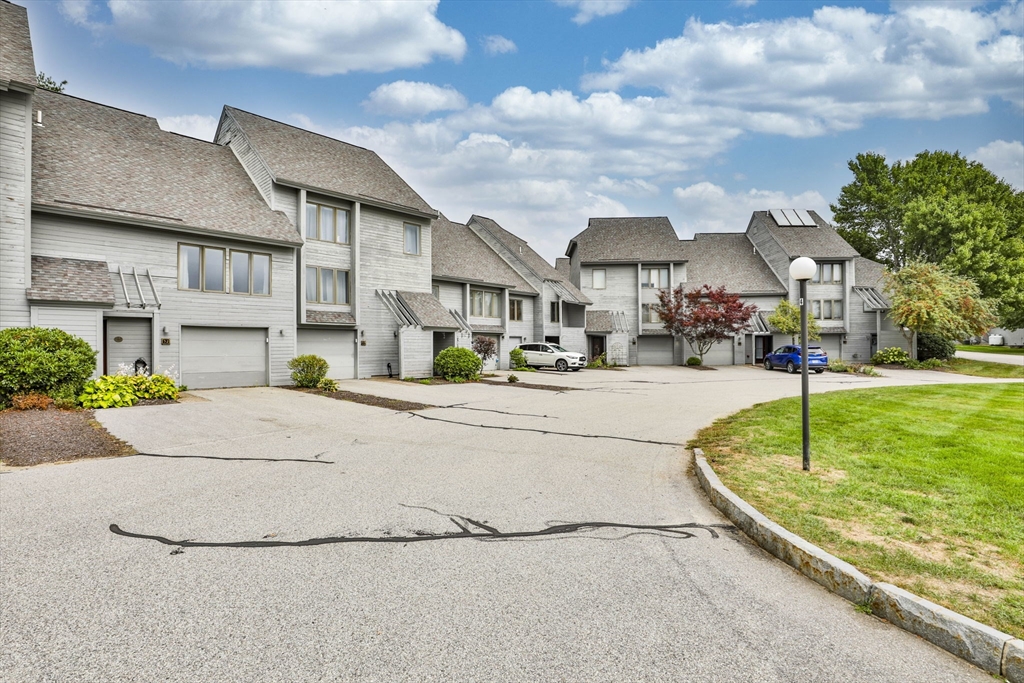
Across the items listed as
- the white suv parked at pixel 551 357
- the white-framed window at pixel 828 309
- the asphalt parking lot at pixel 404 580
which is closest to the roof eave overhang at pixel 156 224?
the asphalt parking lot at pixel 404 580

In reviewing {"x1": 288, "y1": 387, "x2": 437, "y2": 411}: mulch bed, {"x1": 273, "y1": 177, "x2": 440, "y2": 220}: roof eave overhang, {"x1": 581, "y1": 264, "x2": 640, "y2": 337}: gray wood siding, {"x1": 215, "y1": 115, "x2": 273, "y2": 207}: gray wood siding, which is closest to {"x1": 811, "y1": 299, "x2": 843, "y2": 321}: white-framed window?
{"x1": 581, "y1": 264, "x2": 640, "y2": 337}: gray wood siding

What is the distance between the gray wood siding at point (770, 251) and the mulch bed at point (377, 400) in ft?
123

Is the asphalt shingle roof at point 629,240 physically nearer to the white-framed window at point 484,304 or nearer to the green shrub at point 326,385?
the white-framed window at point 484,304

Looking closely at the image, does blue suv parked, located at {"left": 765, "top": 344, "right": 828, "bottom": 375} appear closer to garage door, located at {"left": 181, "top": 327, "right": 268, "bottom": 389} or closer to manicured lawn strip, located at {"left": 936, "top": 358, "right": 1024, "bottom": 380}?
manicured lawn strip, located at {"left": 936, "top": 358, "right": 1024, "bottom": 380}

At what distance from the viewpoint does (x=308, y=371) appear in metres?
20.8

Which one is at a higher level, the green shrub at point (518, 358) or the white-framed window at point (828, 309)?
the white-framed window at point (828, 309)

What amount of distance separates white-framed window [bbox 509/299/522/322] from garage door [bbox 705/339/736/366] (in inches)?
678

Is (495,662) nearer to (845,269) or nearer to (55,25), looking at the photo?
(55,25)

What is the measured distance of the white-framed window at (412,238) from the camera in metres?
27.6

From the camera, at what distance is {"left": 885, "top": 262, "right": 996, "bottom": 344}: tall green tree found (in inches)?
1448

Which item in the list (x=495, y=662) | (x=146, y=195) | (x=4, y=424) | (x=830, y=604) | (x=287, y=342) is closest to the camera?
(x=495, y=662)

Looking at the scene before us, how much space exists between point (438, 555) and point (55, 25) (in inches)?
1030

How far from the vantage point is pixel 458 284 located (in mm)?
32188

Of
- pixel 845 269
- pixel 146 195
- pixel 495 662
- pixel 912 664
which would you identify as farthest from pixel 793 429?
pixel 845 269
